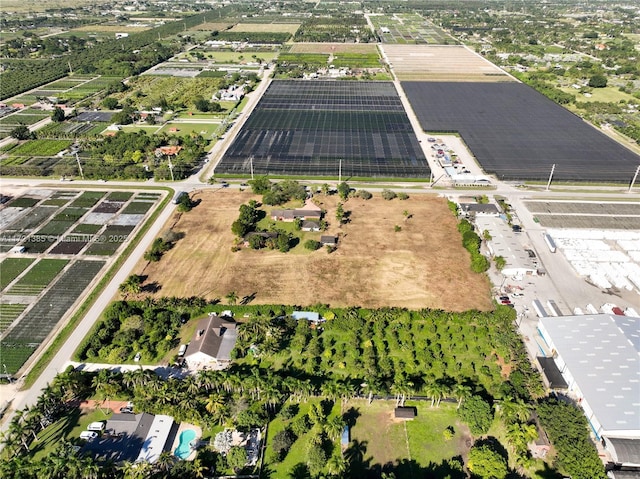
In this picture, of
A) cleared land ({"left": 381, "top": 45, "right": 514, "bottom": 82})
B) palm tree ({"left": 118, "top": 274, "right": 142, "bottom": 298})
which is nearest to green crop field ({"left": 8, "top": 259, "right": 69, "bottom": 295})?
palm tree ({"left": 118, "top": 274, "right": 142, "bottom": 298})

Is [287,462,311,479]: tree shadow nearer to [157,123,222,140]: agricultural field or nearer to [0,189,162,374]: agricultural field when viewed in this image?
[0,189,162,374]: agricultural field

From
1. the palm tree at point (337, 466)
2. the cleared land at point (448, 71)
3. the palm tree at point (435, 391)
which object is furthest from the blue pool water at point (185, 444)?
the cleared land at point (448, 71)

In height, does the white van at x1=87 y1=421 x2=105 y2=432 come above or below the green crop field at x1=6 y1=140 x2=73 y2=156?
below

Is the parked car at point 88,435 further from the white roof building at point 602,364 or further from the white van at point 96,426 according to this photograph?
the white roof building at point 602,364

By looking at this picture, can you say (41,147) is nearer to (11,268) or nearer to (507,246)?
(11,268)

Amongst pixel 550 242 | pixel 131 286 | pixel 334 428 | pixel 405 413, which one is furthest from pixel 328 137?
pixel 334 428

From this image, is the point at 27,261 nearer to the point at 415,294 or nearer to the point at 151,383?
the point at 151,383
